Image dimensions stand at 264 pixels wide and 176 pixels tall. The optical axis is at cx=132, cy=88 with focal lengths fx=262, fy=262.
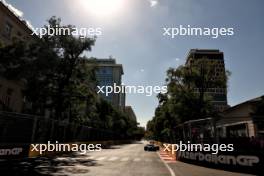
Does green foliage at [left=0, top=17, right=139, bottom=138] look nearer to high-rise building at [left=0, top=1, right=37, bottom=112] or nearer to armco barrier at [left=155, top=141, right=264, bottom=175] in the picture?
high-rise building at [left=0, top=1, right=37, bottom=112]

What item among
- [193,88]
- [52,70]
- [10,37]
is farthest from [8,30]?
[193,88]

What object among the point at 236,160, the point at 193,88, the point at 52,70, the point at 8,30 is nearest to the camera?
the point at 236,160

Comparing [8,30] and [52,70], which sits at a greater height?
[8,30]

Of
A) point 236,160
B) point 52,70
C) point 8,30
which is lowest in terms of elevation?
point 236,160

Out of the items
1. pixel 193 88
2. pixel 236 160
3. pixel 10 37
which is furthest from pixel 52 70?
pixel 193 88

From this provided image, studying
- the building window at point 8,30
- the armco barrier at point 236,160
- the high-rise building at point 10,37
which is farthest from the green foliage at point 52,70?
the armco barrier at point 236,160

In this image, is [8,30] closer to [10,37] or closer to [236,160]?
[10,37]

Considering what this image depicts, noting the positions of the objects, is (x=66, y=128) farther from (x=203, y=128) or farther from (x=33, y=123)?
(x=203, y=128)

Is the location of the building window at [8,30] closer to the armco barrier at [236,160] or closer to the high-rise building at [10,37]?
the high-rise building at [10,37]

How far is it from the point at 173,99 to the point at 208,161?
28.3 metres

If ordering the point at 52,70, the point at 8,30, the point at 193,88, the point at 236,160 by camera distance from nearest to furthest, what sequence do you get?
the point at 236,160 → the point at 52,70 → the point at 8,30 → the point at 193,88

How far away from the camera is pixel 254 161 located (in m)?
14.6

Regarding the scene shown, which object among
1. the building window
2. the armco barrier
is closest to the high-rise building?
the building window

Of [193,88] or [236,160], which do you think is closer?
[236,160]
